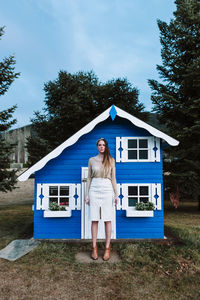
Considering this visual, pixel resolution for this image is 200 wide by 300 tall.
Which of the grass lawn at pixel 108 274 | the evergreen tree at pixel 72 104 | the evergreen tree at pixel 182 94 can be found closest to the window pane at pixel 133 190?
the grass lawn at pixel 108 274

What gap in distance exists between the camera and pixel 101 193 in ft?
16.6

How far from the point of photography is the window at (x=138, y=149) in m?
6.75

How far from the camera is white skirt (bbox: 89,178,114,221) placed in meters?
5.03

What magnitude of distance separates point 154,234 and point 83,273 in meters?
2.83

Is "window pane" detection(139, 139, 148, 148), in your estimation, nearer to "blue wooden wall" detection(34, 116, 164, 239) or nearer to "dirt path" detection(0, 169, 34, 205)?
"blue wooden wall" detection(34, 116, 164, 239)

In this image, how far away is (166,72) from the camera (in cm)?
1291

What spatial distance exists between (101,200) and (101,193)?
6.2 inches

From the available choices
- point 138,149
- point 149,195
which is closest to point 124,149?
point 138,149

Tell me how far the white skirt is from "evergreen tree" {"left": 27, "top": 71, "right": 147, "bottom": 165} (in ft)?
38.5

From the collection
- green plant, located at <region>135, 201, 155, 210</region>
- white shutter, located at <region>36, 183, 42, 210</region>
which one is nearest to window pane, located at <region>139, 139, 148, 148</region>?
green plant, located at <region>135, 201, 155, 210</region>

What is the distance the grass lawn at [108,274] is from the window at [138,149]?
243 cm

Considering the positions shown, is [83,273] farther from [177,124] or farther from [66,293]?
[177,124]

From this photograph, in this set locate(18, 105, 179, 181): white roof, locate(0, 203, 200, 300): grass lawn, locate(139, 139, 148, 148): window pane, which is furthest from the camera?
locate(139, 139, 148, 148): window pane

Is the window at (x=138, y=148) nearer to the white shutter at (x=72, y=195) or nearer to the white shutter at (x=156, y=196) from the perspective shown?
the white shutter at (x=156, y=196)
